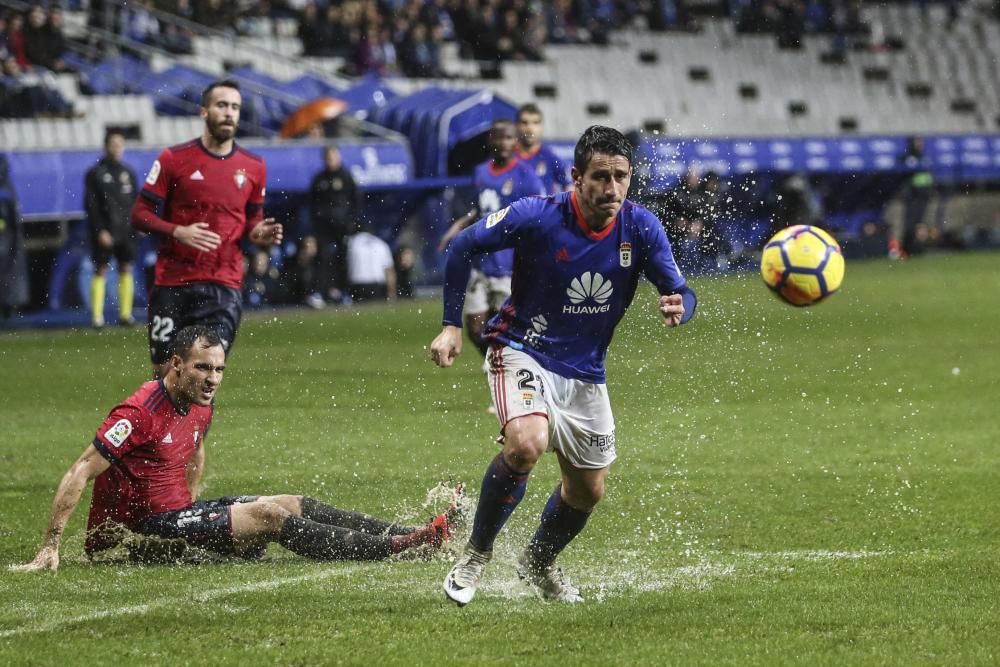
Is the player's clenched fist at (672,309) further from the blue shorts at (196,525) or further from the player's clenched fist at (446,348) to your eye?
the blue shorts at (196,525)

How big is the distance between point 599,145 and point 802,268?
4.83 ft

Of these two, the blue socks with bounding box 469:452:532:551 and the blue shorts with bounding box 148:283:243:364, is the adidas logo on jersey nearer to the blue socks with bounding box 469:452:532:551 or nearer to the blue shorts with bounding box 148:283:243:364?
the blue socks with bounding box 469:452:532:551

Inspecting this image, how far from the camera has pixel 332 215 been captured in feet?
70.5

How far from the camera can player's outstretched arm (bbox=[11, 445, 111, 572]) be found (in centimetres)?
648

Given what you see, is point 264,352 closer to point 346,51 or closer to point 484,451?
point 484,451

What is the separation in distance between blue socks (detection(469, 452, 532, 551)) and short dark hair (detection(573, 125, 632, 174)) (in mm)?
1177

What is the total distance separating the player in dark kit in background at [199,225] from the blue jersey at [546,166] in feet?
14.0

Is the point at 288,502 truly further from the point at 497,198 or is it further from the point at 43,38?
the point at 43,38

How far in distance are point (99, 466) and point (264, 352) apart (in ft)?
32.7

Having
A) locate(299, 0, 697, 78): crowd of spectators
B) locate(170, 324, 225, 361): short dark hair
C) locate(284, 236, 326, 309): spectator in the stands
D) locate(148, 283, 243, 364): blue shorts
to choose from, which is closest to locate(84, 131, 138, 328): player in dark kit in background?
locate(284, 236, 326, 309): spectator in the stands

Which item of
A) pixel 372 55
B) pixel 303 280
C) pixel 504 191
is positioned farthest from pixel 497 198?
pixel 372 55

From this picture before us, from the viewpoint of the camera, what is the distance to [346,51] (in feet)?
92.9

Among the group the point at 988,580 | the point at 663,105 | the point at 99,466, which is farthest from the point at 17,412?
the point at 663,105

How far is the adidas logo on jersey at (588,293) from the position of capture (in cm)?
620
